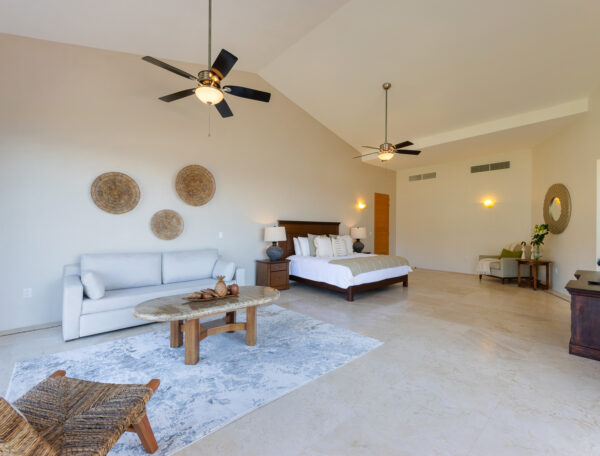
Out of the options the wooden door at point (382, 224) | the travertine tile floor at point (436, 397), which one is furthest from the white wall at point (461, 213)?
the travertine tile floor at point (436, 397)

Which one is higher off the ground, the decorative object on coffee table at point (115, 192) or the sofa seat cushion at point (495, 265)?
the decorative object on coffee table at point (115, 192)

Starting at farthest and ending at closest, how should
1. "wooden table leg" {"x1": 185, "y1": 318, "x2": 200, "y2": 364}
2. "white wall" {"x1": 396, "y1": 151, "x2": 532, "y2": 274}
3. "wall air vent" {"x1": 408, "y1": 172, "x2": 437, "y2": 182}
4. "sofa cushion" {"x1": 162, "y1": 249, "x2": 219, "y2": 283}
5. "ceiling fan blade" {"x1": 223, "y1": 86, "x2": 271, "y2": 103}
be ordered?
1. "wall air vent" {"x1": 408, "y1": 172, "x2": 437, "y2": 182}
2. "white wall" {"x1": 396, "y1": 151, "x2": 532, "y2": 274}
3. "sofa cushion" {"x1": 162, "y1": 249, "x2": 219, "y2": 283}
4. "ceiling fan blade" {"x1": 223, "y1": 86, "x2": 271, "y2": 103}
5. "wooden table leg" {"x1": 185, "y1": 318, "x2": 200, "y2": 364}

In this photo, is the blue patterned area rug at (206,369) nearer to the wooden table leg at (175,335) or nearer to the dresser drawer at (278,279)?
the wooden table leg at (175,335)

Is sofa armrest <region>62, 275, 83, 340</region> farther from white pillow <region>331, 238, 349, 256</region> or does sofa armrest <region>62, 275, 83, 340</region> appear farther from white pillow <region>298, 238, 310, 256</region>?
white pillow <region>331, 238, 349, 256</region>

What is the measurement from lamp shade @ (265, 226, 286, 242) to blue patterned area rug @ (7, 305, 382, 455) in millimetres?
2212

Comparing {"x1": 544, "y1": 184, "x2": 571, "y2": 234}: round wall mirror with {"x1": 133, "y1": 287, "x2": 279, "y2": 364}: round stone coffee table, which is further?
{"x1": 544, "y1": 184, "x2": 571, "y2": 234}: round wall mirror

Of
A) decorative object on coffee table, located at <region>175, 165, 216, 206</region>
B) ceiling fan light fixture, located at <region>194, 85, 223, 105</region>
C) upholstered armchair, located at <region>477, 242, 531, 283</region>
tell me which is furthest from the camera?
upholstered armchair, located at <region>477, 242, 531, 283</region>

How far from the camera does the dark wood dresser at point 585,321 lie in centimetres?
267

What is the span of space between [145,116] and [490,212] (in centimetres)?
793

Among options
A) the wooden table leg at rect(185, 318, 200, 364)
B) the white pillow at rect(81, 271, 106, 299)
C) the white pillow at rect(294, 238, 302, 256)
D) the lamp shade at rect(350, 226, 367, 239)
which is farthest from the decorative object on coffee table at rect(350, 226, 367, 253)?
the white pillow at rect(81, 271, 106, 299)

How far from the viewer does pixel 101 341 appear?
310 centimetres

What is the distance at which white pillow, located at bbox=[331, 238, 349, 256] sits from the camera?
6.02 m

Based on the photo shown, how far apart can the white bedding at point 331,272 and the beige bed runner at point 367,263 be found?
0.20ft

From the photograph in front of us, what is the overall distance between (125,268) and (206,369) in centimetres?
216
